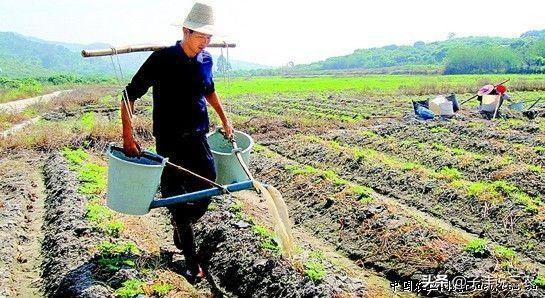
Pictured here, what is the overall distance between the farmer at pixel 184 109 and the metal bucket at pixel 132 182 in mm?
157

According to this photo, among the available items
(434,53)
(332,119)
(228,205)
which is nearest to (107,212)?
(228,205)

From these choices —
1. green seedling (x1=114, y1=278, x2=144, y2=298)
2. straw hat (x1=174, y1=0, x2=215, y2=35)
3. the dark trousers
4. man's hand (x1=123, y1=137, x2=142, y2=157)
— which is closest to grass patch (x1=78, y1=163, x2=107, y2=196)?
the dark trousers

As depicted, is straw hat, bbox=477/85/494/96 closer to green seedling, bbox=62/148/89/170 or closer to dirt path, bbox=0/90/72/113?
green seedling, bbox=62/148/89/170

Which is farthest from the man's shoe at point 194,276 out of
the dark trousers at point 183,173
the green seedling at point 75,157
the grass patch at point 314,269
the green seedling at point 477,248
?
the green seedling at point 75,157

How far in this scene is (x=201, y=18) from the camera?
369 cm

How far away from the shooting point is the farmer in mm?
3762

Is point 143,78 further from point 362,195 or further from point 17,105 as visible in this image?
point 17,105

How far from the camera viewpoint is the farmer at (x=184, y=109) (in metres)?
3.76

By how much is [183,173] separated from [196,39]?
1.06 meters

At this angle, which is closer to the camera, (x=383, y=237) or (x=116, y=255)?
(x=116, y=255)

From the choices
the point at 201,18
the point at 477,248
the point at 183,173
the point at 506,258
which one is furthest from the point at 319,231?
the point at 201,18

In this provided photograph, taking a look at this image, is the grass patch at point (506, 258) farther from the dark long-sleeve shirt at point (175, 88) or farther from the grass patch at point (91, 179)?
the grass patch at point (91, 179)

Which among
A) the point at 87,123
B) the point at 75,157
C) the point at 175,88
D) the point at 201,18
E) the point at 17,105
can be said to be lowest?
the point at 17,105

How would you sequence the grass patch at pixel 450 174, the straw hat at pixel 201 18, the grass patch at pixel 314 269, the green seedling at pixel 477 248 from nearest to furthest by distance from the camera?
1. the straw hat at pixel 201 18
2. the grass patch at pixel 314 269
3. the green seedling at pixel 477 248
4. the grass patch at pixel 450 174
